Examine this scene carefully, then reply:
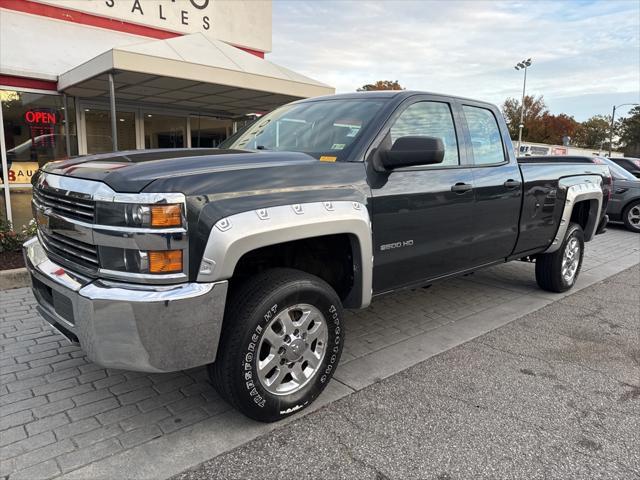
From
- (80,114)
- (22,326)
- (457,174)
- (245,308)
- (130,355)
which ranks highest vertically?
(80,114)

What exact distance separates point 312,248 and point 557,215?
3242 mm

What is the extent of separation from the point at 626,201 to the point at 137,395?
1249 cm

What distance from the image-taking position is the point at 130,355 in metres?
2.35

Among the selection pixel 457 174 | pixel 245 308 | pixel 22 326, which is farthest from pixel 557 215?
pixel 22 326

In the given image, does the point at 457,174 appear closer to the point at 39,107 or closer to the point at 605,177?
the point at 605,177

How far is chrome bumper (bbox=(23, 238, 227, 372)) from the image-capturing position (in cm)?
228

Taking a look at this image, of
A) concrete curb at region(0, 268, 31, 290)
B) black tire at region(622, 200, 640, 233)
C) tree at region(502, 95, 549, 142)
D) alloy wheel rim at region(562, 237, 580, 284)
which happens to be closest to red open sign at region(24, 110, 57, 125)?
concrete curb at region(0, 268, 31, 290)

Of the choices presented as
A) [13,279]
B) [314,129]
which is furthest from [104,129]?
[314,129]

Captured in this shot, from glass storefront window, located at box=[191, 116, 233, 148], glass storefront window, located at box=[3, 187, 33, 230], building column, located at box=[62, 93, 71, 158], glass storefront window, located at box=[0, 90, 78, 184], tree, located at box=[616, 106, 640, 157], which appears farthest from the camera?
tree, located at box=[616, 106, 640, 157]

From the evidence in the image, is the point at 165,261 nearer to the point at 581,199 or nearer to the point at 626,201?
the point at 581,199

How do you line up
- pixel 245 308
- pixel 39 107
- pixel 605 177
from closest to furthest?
pixel 245 308 < pixel 605 177 < pixel 39 107

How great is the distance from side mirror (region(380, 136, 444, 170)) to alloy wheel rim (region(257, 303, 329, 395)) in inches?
43.5

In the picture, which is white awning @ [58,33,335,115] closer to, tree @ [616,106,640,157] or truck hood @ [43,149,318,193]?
truck hood @ [43,149,318,193]

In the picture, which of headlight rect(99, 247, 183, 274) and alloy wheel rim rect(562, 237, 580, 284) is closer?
headlight rect(99, 247, 183, 274)
